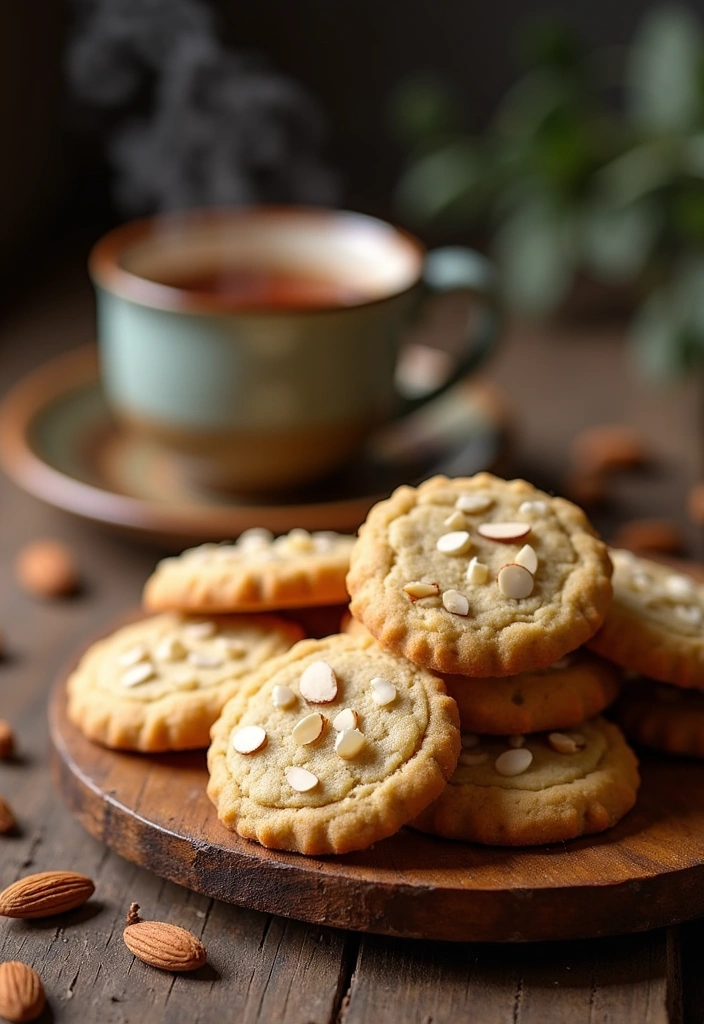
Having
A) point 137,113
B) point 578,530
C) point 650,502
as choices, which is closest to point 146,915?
point 578,530

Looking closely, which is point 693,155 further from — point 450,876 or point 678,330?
point 450,876

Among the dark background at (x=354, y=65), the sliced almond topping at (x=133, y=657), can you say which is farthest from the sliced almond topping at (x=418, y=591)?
the dark background at (x=354, y=65)

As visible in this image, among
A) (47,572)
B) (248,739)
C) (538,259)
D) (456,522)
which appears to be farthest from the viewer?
(538,259)

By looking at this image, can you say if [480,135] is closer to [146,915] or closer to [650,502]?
[650,502]

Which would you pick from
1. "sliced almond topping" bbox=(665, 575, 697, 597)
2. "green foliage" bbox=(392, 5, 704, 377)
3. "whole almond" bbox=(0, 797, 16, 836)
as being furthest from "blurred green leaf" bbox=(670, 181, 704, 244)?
"whole almond" bbox=(0, 797, 16, 836)

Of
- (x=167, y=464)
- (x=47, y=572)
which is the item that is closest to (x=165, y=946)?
(x=47, y=572)

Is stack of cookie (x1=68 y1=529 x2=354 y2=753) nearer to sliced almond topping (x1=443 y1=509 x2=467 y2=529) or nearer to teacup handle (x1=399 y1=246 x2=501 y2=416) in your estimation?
sliced almond topping (x1=443 y1=509 x2=467 y2=529)

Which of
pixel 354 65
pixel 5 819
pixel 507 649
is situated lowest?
pixel 5 819
